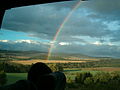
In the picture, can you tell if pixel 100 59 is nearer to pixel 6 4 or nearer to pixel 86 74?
pixel 86 74

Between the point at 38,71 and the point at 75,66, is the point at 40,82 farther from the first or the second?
the point at 75,66

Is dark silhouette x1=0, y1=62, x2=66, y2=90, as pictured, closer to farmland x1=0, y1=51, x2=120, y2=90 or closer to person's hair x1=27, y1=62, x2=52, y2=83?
person's hair x1=27, y1=62, x2=52, y2=83

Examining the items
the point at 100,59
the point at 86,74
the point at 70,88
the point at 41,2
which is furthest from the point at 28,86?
the point at 100,59

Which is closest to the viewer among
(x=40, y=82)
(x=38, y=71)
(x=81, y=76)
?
(x=40, y=82)

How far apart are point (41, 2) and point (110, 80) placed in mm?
2855

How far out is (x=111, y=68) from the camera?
5188mm

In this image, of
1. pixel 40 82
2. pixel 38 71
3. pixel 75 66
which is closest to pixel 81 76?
pixel 75 66

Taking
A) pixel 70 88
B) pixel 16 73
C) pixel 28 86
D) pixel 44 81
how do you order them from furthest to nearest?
pixel 16 73 → pixel 70 88 → pixel 44 81 → pixel 28 86

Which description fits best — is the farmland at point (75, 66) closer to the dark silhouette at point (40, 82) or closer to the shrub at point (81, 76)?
the shrub at point (81, 76)

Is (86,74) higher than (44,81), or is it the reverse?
(44,81)

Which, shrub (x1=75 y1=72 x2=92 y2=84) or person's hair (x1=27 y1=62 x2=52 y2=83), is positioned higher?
person's hair (x1=27 y1=62 x2=52 y2=83)

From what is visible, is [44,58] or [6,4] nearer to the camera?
[6,4]

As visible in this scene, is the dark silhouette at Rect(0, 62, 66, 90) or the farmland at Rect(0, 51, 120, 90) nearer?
the dark silhouette at Rect(0, 62, 66, 90)

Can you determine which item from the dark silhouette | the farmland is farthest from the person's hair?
the farmland
